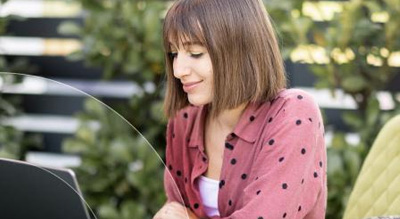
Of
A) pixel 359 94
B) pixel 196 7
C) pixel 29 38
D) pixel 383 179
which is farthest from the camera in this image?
pixel 29 38

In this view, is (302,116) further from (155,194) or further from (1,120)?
(1,120)

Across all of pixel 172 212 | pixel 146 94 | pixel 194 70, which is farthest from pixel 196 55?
pixel 146 94

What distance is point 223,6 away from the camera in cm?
145

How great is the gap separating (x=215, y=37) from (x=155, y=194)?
30cm

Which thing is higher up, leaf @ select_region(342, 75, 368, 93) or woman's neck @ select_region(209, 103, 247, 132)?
woman's neck @ select_region(209, 103, 247, 132)

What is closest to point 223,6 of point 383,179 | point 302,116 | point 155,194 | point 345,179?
point 302,116

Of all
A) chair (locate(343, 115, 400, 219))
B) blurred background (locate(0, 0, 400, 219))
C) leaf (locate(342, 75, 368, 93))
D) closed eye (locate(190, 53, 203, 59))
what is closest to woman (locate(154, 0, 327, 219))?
closed eye (locate(190, 53, 203, 59))

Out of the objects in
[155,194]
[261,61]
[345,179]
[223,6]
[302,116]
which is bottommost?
[345,179]

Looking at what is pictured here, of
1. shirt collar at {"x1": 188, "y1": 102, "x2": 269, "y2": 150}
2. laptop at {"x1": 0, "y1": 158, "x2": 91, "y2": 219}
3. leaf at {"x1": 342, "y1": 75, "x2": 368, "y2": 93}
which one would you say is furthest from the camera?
leaf at {"x1": 342, "y1": 75, "x2": 368, "y2": 93}

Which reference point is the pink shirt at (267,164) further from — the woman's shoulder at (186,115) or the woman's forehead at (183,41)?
the woman's forehead at (183,41)

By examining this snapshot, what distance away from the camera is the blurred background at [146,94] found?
1.42m

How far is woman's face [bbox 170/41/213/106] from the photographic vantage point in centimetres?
145

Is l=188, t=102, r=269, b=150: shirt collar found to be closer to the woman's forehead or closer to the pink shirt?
the pink shirt

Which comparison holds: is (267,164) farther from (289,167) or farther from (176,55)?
(176,55)
